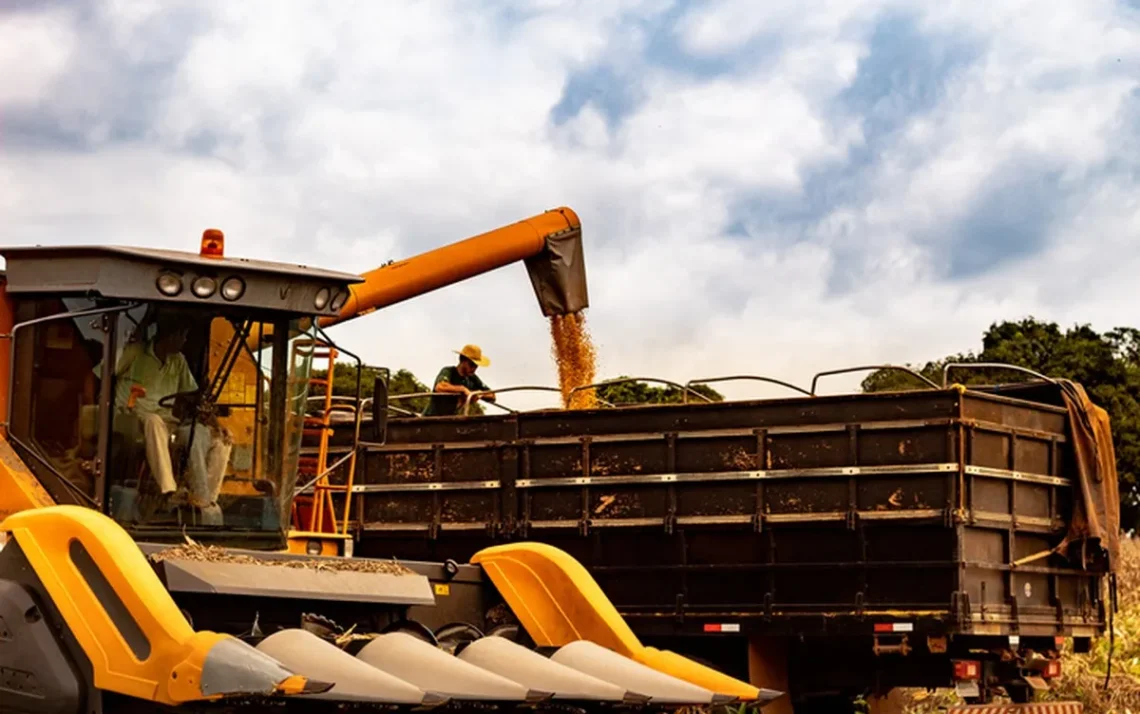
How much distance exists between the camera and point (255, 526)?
34.3ft

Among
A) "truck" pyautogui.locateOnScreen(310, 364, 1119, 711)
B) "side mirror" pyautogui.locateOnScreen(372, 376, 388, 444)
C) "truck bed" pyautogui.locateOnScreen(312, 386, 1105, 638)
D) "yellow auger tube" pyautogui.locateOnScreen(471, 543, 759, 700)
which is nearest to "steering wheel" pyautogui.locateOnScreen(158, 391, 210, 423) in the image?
"side mirror" pyautogui.locateOnScreen(372, 376, 388, 444)

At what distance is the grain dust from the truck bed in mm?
3003

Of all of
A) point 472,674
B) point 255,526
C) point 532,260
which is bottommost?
point 472,674

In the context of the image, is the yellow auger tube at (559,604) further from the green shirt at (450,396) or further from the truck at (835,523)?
the green shirt at (450,396)

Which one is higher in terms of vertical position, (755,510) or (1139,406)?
(1139,406)

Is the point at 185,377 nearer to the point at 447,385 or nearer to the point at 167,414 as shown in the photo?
the point at 167,414

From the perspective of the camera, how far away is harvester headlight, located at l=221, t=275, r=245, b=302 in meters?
10.2

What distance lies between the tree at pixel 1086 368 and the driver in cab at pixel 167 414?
94.3 ft

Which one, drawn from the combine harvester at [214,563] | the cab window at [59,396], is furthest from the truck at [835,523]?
the cab window at [59,396]

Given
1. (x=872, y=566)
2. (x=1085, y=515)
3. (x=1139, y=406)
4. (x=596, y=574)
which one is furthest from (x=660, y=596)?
(x=1139, y=406)

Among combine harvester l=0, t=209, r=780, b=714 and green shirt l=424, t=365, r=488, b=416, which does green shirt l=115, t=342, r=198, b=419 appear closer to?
combine harvester l=0, t=209, r=780, b=714

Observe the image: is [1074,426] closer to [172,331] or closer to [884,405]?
[884,405]

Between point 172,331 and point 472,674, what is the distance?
2861 millimetres

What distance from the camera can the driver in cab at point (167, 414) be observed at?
1005 centimetres
